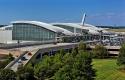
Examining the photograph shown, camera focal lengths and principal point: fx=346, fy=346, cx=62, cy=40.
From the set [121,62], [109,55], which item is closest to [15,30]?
[109,55]

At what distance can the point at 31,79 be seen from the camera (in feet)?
146

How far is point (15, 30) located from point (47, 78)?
67.6 m

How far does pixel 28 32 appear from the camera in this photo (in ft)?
371

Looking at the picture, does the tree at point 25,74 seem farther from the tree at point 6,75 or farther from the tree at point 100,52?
the tree at point 100,52

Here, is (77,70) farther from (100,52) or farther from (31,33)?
(31,33)

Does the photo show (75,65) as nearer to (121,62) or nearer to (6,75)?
(6,75)

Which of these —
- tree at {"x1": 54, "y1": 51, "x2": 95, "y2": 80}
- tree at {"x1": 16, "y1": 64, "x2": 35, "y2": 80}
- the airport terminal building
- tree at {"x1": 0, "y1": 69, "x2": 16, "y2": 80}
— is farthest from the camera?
the airport terminal building

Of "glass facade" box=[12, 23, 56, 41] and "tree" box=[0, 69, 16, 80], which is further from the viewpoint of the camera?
"glass facade" box=[12, 23, 56, 41]

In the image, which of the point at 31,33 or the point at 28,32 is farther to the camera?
the point at 31,33

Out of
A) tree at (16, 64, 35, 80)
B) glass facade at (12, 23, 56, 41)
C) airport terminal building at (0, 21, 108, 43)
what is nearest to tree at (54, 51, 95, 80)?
tree at (16, 64, 35, 80)

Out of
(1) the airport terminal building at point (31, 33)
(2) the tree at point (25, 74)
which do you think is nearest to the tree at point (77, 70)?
(2) the tree at point (25, 74)

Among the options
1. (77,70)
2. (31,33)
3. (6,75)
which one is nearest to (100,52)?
(31,33)

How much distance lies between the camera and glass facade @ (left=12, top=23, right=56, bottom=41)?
371 feet

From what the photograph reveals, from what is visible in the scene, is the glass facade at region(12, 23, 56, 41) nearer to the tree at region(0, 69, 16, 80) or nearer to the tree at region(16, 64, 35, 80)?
the tree at region(16, 64, 35, 80)
